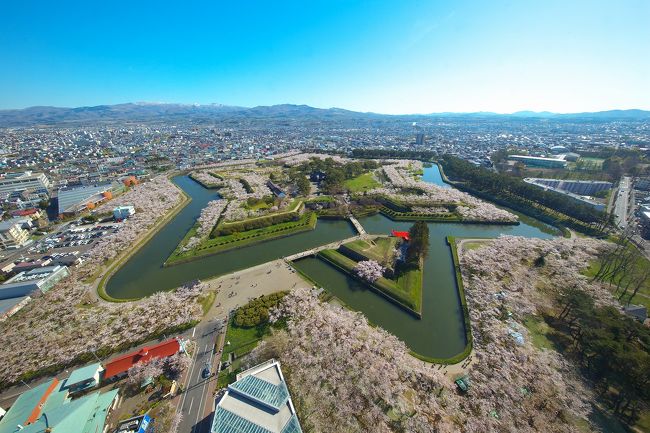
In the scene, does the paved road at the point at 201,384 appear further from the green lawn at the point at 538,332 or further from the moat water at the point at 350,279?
the green lawn at the point at 538,332

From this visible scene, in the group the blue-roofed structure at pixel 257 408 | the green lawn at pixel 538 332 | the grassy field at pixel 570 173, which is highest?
the grassy field at pixel 570 173

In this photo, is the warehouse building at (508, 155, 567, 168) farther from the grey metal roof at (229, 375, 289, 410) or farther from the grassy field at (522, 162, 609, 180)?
the grey metal roof at (229, 375, 289, 410)

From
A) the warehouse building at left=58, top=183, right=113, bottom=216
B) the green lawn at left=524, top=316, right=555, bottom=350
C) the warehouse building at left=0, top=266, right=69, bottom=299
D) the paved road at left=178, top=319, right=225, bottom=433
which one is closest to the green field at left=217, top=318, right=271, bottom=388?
the paved road at left=178, top=319, right=225, bottom=433

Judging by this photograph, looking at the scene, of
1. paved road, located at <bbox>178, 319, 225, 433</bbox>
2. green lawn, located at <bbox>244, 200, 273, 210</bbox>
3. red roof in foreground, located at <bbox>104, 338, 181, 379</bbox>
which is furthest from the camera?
green lawn, located at <bbox>244, 200, 273, 210</bbox>

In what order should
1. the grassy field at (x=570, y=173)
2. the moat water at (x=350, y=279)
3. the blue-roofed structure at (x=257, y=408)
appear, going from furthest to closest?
the grassy field at (x=570, y=173), the moat water at (x=350, y=279), the blue-roofed structure at (x=257, y=408)

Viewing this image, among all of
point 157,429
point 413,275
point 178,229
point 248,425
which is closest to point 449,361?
point 413,275

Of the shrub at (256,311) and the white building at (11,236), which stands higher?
the white building at (11,236)

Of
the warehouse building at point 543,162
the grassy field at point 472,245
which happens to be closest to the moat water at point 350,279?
the grassy field at point 472,245

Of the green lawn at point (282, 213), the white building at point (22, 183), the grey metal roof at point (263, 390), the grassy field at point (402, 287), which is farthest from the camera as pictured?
the white building at point (22, 183)
